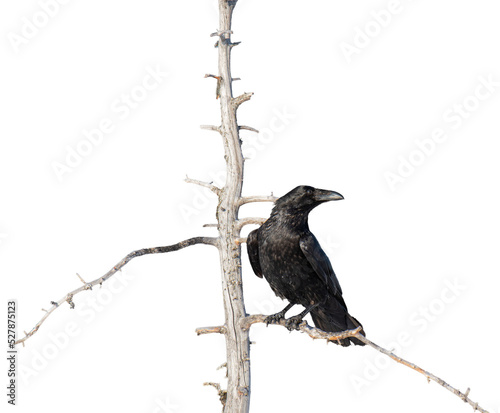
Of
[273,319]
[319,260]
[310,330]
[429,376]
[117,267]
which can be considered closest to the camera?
[429,376]

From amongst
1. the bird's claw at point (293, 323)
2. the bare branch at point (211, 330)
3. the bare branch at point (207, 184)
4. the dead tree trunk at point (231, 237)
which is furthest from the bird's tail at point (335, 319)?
the bare branch at point (207, 184)

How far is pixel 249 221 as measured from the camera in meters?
6.35

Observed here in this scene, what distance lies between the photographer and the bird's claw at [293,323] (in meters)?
6.08

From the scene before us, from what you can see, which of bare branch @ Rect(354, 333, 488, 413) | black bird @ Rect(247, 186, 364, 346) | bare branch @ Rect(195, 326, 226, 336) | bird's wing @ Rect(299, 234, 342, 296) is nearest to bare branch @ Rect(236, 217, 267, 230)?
black bird @ Rect(247, 186, 364, 346)

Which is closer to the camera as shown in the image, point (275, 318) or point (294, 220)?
point (294, 220)

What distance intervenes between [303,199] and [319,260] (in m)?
0.55

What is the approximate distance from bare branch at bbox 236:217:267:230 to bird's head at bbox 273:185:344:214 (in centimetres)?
29

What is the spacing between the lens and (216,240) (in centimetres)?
635

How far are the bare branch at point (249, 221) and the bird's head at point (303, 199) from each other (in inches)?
11.3

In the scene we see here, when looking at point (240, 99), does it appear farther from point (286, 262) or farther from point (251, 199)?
point (286, 262)

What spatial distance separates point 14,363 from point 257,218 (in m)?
2.66

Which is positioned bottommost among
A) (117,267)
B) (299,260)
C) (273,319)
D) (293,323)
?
(293,323)

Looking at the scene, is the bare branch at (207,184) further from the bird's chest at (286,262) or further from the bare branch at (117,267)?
the bird's chest at (286,262)

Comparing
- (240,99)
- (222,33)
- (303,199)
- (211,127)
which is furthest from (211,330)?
(222,33)
